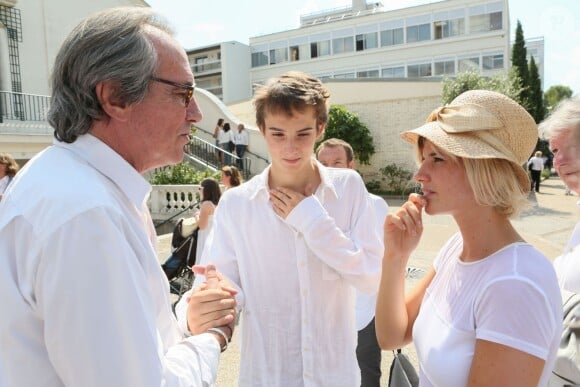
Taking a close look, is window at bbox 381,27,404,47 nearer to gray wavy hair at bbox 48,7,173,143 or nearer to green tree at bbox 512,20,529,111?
green tree at bbox 512,20,529,111

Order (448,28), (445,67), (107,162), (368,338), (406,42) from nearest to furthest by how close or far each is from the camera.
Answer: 1. (107,162)
2. (368,338)
3. (448,28)
4. (445,67)
5. (406,42)

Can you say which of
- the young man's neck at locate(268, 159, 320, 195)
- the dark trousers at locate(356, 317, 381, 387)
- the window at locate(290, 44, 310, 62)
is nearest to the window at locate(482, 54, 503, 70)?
the window at locate(290, 44, 310, 62)

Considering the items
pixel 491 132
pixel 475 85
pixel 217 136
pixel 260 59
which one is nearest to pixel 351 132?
pixel 475 85

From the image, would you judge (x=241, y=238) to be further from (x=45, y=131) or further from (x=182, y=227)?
(x=45, y=131)

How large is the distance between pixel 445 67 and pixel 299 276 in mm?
40282

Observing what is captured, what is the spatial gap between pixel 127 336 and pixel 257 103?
4.58 feet

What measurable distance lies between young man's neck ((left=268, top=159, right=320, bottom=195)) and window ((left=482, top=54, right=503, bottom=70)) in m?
38.7

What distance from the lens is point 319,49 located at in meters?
43.7

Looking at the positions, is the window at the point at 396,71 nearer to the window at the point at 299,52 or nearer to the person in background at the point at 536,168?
the window at the point at 299,52

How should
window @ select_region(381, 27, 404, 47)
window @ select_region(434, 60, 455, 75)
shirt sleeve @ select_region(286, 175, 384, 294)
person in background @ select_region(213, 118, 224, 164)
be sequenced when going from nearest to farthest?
shirt sleeve @ select_region(286, 175, 384, 294) → person in background @ select_region(213, 118, 224, 164) → window @ select_region(434, 60, 455, 75) → window @ select_region(381, 27, 404, 47)

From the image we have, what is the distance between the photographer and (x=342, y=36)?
42.2 m

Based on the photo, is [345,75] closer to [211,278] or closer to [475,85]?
[475,85]

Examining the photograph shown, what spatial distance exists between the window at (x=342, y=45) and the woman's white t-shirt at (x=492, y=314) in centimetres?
4257

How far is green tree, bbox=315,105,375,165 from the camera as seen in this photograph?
23531 millimetres
